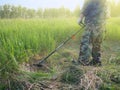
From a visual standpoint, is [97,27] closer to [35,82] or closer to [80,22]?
[80,22]

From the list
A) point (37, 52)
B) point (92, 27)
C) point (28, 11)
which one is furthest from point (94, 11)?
point (28, 11)

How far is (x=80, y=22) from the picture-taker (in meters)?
3.94

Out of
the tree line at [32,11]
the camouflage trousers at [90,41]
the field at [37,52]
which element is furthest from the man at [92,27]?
the tree line at [32,11]

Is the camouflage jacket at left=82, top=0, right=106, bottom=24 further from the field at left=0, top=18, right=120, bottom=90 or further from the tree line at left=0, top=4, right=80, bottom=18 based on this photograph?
the tree line at left=0, top=4, right=80, bottom=18

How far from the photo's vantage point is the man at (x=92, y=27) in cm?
379

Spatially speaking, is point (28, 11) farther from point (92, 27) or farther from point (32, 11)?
point (92, 27)

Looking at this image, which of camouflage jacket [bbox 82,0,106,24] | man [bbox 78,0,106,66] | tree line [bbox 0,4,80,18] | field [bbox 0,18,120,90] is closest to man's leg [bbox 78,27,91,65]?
man [bbox 78,0,106,66]

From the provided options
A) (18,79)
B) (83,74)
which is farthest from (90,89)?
(18,79)

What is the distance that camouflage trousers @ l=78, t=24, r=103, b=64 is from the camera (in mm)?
3801

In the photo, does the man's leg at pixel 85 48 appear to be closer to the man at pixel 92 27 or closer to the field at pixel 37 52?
the man at pixel 92 27

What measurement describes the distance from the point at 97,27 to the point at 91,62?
0.48m

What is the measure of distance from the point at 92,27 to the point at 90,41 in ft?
0.64

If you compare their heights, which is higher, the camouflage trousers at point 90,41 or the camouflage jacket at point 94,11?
the camouflage jacket at point 94,11

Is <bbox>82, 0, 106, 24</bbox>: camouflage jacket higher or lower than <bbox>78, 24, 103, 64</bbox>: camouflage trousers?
higher
